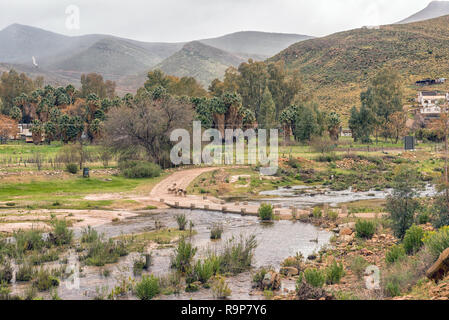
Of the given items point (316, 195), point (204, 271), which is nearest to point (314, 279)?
point (204, 271)

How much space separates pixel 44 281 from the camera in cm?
1363

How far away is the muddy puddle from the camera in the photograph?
532 inches

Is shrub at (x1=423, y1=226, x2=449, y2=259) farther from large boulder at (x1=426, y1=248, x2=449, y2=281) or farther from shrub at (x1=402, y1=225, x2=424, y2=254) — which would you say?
shrub at (x1=402, y1=225, x2=424, y2=254)

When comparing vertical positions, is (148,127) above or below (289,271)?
above

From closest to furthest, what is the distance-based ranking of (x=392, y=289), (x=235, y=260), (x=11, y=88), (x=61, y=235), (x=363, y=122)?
(x=392, y=289) < (x=235, y=260) < (x=61, y=235) < (x=363, y=122) < (x=11, y=88)

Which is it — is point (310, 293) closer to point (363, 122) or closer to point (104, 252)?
point (104, 252)

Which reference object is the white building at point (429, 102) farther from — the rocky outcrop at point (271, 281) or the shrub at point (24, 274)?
the shrub at point (24, 274)

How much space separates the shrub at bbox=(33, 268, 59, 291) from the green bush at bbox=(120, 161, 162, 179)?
26.1m

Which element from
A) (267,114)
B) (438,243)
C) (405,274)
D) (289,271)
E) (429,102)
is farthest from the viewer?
(429,102)

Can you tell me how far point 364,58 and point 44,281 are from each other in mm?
118690

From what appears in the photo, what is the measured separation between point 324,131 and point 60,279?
56259 millimetres

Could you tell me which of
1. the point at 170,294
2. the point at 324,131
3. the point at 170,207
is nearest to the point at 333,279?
the point at 170,294

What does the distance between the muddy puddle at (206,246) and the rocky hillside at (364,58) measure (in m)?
75.3

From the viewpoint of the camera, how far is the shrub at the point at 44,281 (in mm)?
13531
